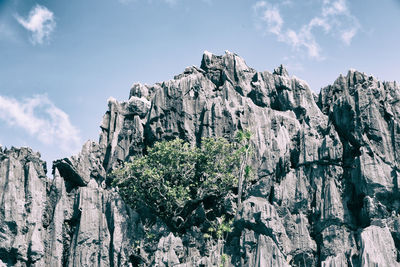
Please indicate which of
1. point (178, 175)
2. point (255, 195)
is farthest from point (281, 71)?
point (255, 195)

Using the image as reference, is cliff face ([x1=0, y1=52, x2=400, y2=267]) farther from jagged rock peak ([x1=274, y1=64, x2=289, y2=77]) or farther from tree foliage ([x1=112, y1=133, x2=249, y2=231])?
jagged rock peak ([x1=274, y1=64, x2=289, y2=77])

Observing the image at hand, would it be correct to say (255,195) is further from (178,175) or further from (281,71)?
(281,71)

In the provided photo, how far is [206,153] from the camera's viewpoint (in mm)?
53031

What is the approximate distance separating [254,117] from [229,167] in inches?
349

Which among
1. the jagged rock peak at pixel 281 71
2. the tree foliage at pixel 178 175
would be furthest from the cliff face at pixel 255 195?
the jagged rock peak at pixel 281 71

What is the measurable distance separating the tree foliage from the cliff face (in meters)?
2.05

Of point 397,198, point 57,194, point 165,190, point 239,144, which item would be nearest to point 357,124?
point 397,198

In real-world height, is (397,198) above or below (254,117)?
below

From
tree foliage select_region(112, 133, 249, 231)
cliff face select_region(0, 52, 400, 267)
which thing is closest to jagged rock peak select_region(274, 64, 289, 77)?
cliff face select_region(0, 52, 400, 267)

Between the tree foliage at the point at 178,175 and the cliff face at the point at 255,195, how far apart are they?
2047 mm

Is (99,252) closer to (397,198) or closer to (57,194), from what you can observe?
(57,194)

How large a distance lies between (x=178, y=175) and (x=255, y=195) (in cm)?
1015

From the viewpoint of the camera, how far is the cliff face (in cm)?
4178

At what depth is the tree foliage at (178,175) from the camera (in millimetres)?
50969
